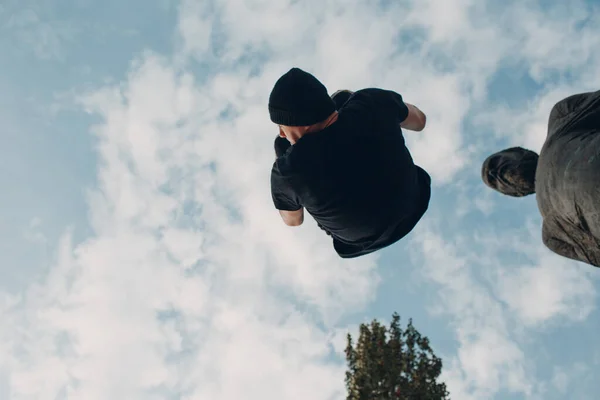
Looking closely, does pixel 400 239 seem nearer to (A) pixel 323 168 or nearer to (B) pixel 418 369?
(A) pixel 323 168

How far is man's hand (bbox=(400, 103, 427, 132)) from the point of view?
4660mm

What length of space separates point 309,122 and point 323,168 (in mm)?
371

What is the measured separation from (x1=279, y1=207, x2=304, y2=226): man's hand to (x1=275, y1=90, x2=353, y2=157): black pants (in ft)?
1.83

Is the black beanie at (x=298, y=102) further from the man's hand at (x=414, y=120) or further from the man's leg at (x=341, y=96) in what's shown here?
the man's hand at (x=414, y=120)

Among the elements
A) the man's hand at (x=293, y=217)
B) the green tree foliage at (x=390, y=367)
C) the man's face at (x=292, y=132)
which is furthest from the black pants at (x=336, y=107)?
the green tree foliage at (x=390, y=367)

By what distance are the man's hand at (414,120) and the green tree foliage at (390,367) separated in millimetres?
8960

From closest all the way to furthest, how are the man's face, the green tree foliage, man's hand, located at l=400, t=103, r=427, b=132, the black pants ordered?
the man's face, the black pants, man's hand, located at l=400, t=103, r=427, b=132, the green tree foliage

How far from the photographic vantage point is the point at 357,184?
3848 mm

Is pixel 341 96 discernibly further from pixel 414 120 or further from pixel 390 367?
pixel 390 367

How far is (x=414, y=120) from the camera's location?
4723 mm

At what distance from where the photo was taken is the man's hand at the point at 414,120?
4660 millimetres

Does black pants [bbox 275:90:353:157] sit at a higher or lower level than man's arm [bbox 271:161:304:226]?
higher

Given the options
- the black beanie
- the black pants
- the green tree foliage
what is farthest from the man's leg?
the green tree foliage

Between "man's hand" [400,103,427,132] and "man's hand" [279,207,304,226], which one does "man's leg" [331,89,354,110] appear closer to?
"man's hand" [400,103,427,132]
